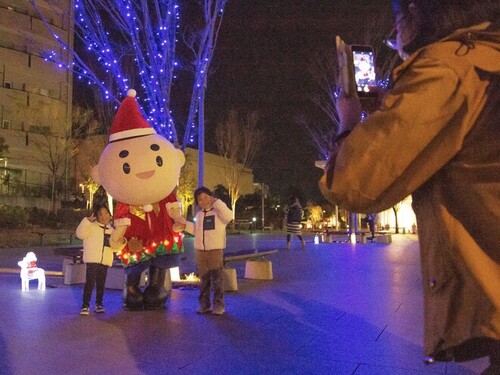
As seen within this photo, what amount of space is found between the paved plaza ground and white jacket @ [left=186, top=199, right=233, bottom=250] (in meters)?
0.99

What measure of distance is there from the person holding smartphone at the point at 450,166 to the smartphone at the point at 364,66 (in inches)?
Result: 12.7

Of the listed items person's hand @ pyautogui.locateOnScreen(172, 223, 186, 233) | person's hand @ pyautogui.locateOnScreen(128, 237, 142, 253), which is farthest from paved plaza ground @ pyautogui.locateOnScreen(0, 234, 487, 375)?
person's hand @ pyautogui.locateOnScreen(172, 223, 186, 233)

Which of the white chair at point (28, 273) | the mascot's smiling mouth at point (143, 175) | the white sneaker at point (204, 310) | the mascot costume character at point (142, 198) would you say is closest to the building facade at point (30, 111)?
the white chair at point (28, 273)

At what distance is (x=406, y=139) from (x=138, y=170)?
239 inches

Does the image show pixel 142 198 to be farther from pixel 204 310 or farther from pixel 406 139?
pixel 406 139

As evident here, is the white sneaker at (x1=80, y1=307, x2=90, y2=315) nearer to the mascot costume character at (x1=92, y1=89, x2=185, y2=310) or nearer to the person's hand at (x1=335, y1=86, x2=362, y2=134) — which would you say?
the mascot costume character at (x1=92, y1=89, x2=185, y2=310)

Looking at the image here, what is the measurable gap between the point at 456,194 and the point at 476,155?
11 centimetres

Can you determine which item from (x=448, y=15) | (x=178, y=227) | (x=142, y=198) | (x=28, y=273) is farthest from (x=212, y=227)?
(x=448, y=15)

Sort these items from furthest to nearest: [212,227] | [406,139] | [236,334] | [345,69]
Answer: [212,227] < [236,334] < [345,69] < [406,139]

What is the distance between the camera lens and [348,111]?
1.48 m

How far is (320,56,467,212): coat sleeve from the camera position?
1.27m

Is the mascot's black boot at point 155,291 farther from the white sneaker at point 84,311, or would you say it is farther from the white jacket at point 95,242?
the white sneaker at point 84,311

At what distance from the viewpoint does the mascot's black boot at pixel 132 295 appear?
7680mm

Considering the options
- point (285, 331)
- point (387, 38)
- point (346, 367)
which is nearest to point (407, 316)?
point (285, 331)
